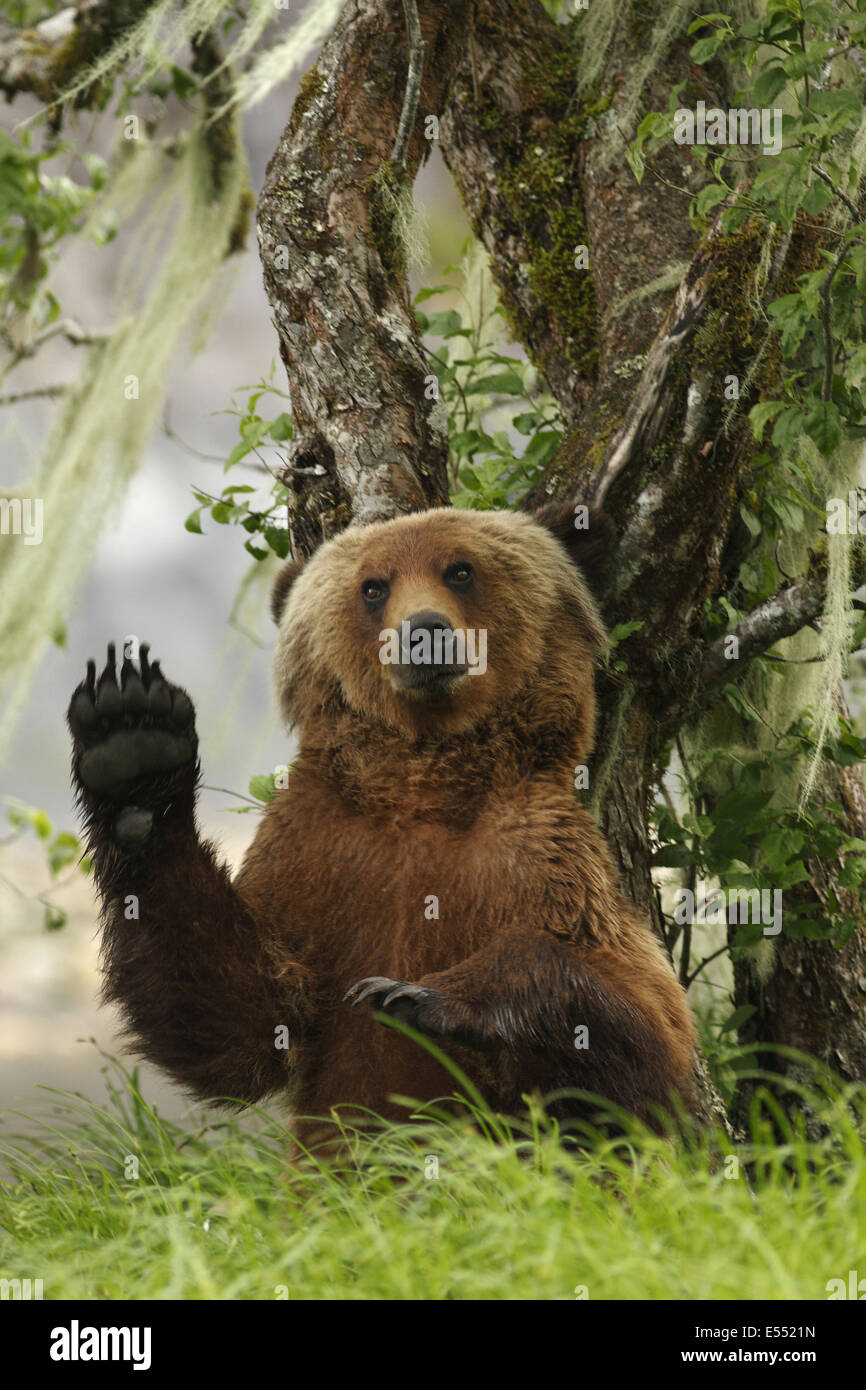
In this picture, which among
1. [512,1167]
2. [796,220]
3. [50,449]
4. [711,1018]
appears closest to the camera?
[512,1167]

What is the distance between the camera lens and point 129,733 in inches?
127

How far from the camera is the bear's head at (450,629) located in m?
3.39

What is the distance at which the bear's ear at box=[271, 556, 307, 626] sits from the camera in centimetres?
392

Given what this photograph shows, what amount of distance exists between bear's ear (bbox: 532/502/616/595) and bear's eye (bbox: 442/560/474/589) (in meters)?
0.33

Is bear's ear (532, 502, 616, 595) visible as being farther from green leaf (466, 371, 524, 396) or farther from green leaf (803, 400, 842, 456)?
green leaf (466, 371, 524, 396)

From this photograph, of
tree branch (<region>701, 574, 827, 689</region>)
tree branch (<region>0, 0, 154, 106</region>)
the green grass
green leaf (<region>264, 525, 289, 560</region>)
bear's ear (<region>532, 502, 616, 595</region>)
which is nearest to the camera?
the green grass

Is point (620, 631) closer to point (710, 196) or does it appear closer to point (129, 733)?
point (710, 196)

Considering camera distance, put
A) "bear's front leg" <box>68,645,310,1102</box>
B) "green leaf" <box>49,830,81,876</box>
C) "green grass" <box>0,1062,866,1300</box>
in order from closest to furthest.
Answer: "green grass" <box>0,1062,866,1300</box>, "bear's front leg" <box>68,645,310,1102</box>, "green leaf" <box>49,830,81,876</box>

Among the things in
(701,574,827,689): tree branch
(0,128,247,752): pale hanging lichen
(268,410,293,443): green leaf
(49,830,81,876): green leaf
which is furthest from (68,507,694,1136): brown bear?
(49,830,81,876): green leaf

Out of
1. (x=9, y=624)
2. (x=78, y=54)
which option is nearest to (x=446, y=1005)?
(x=9, y=624)

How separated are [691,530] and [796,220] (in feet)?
2.89

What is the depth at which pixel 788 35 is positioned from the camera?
349 cm

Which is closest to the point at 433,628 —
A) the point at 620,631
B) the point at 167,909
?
the point at 620,631
